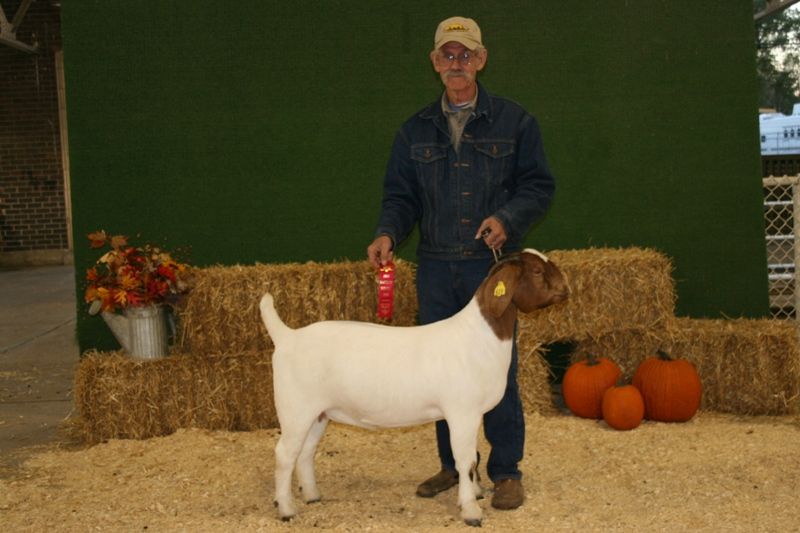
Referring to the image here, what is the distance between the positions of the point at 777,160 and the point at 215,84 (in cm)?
1340

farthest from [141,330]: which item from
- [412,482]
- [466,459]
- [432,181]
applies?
[466,459]

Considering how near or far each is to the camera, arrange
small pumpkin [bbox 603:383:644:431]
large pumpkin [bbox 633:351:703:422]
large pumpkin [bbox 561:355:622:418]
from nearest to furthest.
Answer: small pumpkin [bbox 603:383:644:431] → large pumpkin [bbox 633:351:703:422] → large pumpkin [bbox 561:355:622:418]

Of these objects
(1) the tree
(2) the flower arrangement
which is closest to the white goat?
(2) the flower arrangement

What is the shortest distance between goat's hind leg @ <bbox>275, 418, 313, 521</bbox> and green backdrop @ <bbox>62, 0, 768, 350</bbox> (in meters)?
2.65

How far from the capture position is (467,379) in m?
3.50

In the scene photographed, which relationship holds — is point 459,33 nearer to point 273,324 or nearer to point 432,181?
point 432,181

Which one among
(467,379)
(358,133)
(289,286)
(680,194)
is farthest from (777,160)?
A: (467,379)

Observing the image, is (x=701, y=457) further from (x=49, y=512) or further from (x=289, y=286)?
(x=49, y=512)

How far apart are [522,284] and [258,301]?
2.14 meters

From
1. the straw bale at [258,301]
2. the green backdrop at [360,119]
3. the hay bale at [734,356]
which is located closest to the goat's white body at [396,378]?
the straw bale at [258,301]

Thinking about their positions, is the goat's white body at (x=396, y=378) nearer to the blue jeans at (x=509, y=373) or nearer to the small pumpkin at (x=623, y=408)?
the blue jeans at (x=509, y=373)

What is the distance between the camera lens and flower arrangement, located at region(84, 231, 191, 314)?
5.21 metres

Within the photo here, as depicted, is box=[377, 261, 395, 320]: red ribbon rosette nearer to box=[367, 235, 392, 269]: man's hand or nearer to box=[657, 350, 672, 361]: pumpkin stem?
box=[367, 235, 392, 269]: man's hand

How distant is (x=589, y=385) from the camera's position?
211 inches
